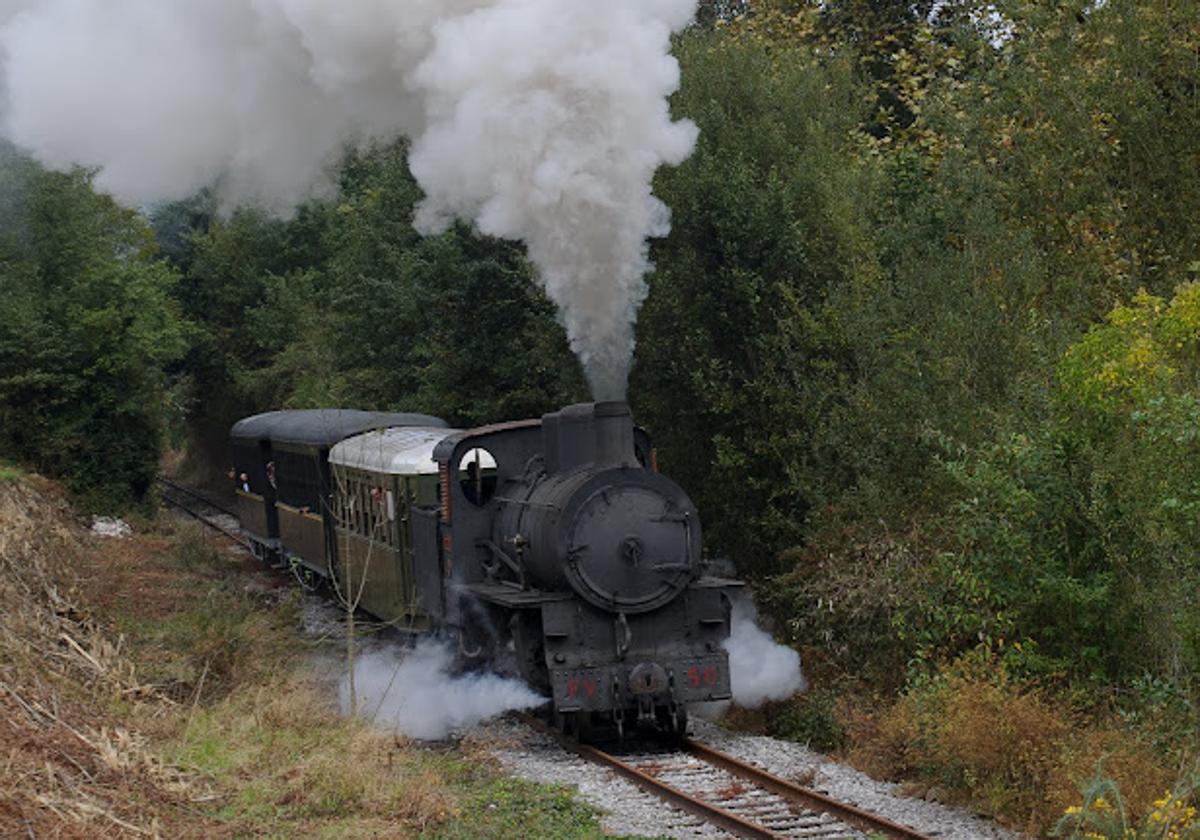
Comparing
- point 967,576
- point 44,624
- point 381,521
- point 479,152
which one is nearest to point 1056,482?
point 967,576

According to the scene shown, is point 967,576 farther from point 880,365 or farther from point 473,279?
point 473,279

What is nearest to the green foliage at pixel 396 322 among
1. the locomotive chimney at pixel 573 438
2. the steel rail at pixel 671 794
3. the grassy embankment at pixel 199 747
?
the grassy embankment at pixel 199 747

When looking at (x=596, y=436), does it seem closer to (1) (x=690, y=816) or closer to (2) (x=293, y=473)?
(1) (x=690, y=816)

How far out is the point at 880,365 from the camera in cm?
1505

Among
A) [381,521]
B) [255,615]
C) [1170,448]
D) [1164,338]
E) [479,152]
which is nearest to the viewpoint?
[1170,448]

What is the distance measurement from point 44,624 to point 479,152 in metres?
5.78

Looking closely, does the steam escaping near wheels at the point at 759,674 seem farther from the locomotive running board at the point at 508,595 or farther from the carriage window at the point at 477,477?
the carriage window at the point at 477,477

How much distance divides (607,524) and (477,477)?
1.93m

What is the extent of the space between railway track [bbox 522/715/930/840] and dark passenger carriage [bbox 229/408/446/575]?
24.0 ft

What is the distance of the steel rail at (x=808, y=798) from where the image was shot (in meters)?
8.85

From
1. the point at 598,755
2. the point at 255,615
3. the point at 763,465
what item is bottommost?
the point at 598,755

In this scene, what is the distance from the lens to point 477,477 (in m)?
12.8

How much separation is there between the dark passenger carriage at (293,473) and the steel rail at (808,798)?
24.8 feet

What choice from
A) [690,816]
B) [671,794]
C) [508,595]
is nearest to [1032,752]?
[690,816]
